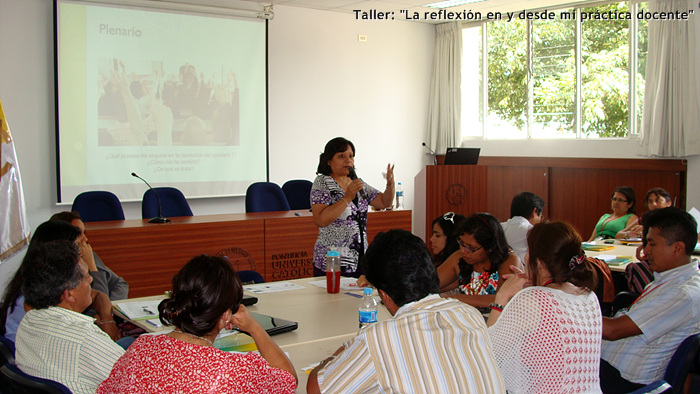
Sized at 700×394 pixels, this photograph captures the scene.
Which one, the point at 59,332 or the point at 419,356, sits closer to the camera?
the point at 419,356

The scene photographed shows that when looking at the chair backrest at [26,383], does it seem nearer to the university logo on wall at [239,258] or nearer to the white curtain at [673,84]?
the university logo on wall at [239,258]

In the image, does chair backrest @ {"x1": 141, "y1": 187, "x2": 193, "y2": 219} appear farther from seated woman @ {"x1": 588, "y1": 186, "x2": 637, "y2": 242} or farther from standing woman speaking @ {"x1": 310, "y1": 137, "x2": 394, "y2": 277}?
seated woman @ {"x1": 588, "y1": 186, "x2": 637, "y2": 242}

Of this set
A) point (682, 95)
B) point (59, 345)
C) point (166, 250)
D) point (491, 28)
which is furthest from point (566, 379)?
point (491, 28)

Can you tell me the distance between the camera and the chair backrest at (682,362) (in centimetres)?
230

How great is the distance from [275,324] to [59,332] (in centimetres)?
82

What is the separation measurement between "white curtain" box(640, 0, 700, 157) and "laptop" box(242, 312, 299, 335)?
580 cm

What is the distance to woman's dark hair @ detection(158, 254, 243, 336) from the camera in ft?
5.61

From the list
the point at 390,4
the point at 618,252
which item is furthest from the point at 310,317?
the point at 390,4

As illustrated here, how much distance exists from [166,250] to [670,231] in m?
3.61

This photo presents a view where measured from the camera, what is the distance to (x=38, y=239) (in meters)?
2.87

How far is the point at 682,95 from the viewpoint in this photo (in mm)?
6945

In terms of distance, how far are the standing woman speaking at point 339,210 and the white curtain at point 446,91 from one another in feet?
18.5

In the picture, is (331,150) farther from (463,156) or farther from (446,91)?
(446,91)

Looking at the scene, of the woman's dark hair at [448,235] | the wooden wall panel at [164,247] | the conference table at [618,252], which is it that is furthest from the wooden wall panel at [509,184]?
the woman's dark hair at [448,235]
